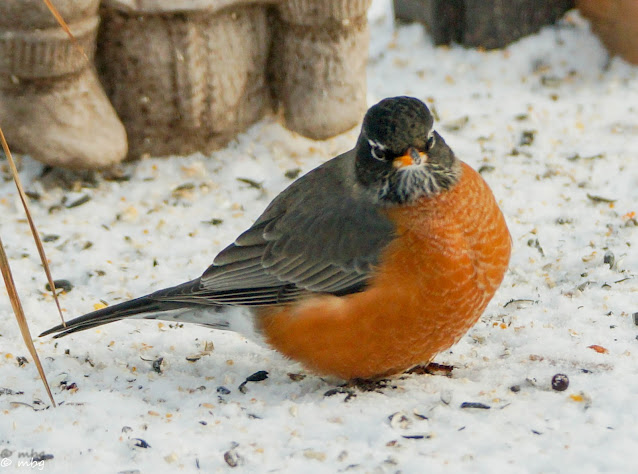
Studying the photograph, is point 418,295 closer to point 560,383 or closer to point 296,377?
point 560,383

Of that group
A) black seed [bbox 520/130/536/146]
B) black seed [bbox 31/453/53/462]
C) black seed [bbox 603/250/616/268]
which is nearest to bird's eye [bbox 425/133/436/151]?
black seed [bbox 603/250/616/268]

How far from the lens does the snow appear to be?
3.41 m

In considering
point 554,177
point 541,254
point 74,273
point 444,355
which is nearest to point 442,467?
point 444,355

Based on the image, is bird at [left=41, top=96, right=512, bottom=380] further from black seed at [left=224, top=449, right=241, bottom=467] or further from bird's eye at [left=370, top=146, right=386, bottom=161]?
black seed at [left=224, top=449, right=241, bottom=467]

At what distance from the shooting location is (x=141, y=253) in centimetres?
540

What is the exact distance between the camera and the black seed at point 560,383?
148 inches

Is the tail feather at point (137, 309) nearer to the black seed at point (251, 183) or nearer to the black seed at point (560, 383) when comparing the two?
the black seed at point (560, 383)

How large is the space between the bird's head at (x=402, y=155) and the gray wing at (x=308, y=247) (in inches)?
4.6

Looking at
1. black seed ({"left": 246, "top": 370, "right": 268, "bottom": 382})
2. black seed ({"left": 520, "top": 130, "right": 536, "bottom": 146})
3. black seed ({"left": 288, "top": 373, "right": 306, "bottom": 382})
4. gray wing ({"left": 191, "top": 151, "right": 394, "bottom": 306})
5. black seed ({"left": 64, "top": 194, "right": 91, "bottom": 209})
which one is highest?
gray wing ({"left": 191, "top": 151, "right": 394, "bottom": 306})

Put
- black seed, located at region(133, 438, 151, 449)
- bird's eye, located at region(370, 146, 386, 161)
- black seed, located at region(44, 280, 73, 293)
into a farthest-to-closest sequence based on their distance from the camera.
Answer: black seed, located at region(44, 280, 73, 293) < bird's eye, located at region(370, 146, 386, 161) < black seed, located at region(133, 438, 151, 449)

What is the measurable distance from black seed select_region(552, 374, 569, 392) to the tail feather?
159 centimetres

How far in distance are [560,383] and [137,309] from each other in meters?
1.84

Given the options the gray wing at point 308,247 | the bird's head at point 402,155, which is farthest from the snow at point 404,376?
the bird's head at point 402,155

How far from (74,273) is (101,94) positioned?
1.27m
